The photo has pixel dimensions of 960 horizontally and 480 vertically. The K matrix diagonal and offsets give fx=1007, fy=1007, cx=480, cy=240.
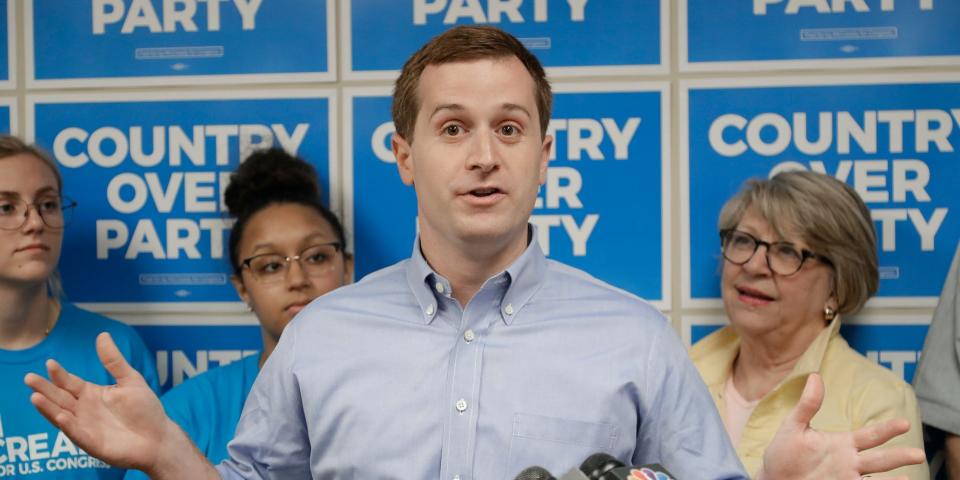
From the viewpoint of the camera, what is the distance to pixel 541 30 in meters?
2.65

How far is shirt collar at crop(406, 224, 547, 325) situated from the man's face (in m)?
0.05

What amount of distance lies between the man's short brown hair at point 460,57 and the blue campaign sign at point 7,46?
1717mm

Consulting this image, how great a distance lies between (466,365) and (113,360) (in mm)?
481

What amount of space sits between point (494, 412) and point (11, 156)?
1.64m

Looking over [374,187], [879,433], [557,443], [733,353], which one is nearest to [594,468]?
[557,443]

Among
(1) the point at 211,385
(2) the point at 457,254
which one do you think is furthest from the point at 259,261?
(2) the point at 457,254

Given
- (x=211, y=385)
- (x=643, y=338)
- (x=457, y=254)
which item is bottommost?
(x=211, y=385)

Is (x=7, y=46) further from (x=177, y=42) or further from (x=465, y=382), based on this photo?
(x=465, y=382)

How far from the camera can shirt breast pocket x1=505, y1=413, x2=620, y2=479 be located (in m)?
1.41

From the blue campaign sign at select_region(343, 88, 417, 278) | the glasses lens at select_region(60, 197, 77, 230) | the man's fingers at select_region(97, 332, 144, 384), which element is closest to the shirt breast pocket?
the man's fingers at select_region(97, 332, 144, 384)

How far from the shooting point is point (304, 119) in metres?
2.73

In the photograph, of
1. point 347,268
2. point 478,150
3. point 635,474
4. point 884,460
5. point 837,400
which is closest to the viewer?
point 635,474

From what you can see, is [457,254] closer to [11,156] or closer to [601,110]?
[601,110]

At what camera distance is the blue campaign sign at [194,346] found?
9.14ft
